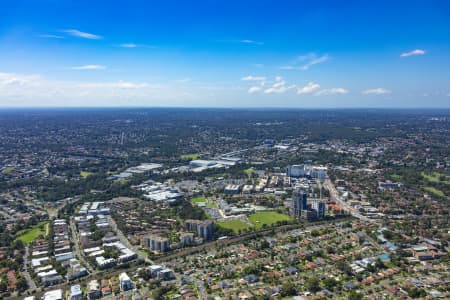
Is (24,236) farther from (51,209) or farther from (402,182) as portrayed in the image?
(402,182)

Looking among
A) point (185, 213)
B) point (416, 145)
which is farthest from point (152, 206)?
point (416, 145)

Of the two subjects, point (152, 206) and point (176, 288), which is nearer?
point (176, 288)

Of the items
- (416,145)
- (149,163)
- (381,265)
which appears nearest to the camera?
(381,265)

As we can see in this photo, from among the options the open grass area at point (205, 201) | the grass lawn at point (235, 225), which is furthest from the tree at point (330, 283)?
the open grass area at point (205, 201)

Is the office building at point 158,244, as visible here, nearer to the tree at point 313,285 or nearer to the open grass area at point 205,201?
the tree at point 313,285

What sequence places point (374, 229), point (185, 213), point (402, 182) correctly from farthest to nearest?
point (402, 182), point (185, 213), point (374, 229)

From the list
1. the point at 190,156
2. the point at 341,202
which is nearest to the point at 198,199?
the point at 341,202
